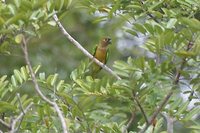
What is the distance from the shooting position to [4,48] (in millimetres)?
1984

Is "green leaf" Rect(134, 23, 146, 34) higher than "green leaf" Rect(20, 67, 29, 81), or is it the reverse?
"green leaf" Rect(134, 23, 146, 34)

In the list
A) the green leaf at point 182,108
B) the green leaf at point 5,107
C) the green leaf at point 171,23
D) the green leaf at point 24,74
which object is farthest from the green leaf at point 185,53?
the green leaf at point 24,74

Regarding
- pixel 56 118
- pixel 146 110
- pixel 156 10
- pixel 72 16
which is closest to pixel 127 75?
pixel 146 110

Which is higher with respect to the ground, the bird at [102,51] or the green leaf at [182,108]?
the green leaf at [182,108]

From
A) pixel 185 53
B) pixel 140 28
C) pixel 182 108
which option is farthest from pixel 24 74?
pixel 185 53

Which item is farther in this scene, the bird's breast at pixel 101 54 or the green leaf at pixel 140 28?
the bird's breast at pixel 101 54

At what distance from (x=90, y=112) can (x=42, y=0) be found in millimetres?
430

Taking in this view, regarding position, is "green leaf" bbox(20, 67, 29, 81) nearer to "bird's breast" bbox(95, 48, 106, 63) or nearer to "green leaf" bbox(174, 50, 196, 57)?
"green leaf" bbox(174, 50, 196, 57)

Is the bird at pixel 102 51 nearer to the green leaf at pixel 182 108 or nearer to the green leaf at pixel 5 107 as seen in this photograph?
the green leaf at pixel 182 108

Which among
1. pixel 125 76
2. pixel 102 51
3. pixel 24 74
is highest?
pixel 125 76

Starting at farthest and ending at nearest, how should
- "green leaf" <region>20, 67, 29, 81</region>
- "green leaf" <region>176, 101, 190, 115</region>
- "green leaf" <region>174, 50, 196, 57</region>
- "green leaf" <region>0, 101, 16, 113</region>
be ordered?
"green leaf" <region>20, 67, 29, 81</region>
"green leaf" <region>176, 101, 190, 115</region>
"green leaf" <region>0, 101, 16, 113</region>
"green leaf" <region>174, 50, 196, 57</region>

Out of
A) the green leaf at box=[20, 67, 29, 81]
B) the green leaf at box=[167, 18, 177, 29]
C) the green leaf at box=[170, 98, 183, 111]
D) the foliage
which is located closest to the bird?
the foliage

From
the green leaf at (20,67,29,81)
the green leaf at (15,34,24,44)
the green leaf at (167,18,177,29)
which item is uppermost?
the green leaf at (15,34,24,44)

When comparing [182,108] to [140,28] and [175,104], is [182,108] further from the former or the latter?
[140,28]
